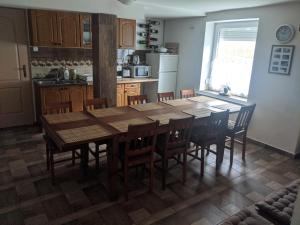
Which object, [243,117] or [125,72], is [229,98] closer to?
[243,117]

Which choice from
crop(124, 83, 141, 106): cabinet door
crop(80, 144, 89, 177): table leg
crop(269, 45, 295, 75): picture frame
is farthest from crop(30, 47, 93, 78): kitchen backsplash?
crop(269, 45, 295, 75): picture frame

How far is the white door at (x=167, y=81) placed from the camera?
572cm

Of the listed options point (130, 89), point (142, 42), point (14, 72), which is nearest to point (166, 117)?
point (130, 89)

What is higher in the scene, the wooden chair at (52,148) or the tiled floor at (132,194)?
the wooden chair at (52,148)

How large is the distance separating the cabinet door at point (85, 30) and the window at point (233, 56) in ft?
8.34

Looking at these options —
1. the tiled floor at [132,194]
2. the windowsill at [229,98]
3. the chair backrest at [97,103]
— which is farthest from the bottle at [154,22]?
the tiled floor at [132,194]

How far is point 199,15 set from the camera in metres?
4.95

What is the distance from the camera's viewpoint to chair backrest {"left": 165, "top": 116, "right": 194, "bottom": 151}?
2.62m

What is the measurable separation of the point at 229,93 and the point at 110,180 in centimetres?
319

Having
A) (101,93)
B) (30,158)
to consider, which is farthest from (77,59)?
(30,158)

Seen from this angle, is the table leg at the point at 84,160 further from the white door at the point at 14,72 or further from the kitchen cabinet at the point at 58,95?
the white door at the point at 14,72

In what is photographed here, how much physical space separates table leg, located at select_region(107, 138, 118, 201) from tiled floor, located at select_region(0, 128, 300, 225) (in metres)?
0.11

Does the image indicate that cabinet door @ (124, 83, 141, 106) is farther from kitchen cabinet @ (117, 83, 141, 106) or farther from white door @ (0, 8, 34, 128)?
white door @ (0, 8, 34, 128)

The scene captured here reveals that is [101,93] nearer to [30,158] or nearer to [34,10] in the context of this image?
[30,158]
